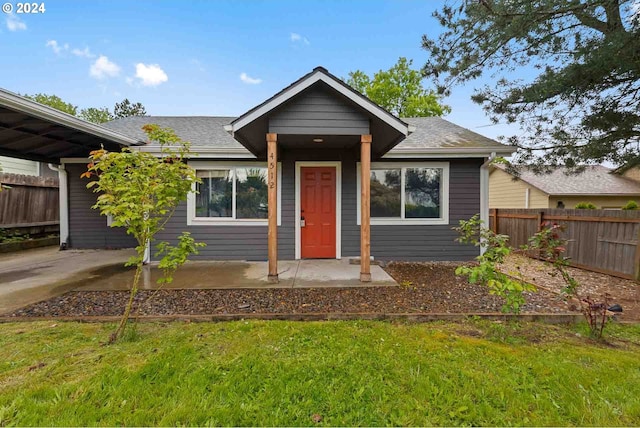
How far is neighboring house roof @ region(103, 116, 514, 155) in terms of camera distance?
6387mm

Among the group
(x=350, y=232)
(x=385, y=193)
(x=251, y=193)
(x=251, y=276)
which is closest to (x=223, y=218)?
(x=251, y=193)

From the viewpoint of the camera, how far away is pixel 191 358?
2.53 meters

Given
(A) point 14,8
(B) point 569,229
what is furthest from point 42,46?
(B) point 569,229

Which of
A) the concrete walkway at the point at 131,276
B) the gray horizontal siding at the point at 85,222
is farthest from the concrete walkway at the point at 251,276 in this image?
the gray horizontal siding at the point at 85,222

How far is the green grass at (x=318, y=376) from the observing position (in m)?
1.87

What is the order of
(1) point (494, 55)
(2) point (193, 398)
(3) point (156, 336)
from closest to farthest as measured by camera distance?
(2) point (193, 398)
(3) point (156, 336)
(1) point (494, 55)

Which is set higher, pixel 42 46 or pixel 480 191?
pixel 42 46

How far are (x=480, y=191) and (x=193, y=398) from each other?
690 cm

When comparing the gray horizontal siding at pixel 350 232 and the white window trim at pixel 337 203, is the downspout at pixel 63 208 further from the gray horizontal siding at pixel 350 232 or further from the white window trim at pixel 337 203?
the white window trim at pixel 337 203

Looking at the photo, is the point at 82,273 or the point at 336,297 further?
the point at 82,273

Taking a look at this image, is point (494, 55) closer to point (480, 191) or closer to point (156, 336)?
point (480, 191)

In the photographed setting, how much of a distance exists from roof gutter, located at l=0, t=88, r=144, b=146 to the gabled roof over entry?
317cm

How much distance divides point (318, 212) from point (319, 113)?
104 inches

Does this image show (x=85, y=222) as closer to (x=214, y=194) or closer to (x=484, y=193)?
(x=214, y=194)
